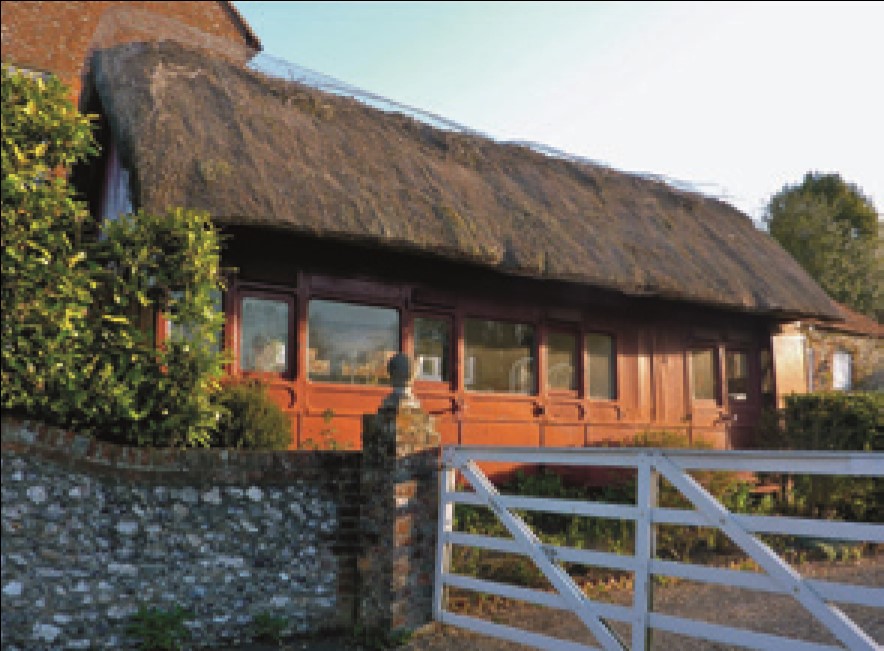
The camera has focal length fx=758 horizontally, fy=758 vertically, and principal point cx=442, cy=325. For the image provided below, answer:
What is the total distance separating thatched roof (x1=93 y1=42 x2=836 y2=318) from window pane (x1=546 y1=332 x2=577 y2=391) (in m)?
1.25

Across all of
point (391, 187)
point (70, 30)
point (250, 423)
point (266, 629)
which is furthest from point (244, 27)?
point (266, 629)

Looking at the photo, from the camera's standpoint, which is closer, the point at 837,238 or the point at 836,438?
the point at 836,438

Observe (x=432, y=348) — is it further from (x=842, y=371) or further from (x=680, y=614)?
(x=842, y=371)

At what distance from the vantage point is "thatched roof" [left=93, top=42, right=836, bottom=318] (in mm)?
7871

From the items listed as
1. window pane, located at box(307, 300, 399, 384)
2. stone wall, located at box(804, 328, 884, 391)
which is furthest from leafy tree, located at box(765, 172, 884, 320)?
window pane, located at box(307, 300, 399, 384)

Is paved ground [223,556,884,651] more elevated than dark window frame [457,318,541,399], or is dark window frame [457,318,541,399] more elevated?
dark window frame [457,318,541,399]

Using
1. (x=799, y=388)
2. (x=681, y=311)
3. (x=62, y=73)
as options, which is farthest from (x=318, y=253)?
(x=62, y=73)

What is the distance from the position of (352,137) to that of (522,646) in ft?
22.3

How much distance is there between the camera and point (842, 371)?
19844 millimetres

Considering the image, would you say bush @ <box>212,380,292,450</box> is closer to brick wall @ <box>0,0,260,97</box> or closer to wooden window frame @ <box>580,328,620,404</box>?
wooden window frame @ <box>580,328,620,404</box>

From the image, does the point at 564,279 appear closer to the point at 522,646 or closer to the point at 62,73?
the point at 522,646

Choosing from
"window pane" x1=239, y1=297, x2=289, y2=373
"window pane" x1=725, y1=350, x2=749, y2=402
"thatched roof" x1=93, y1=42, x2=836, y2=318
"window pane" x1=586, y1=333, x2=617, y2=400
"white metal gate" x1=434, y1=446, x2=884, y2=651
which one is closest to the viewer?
"white metal gate" x1=434, y1=446, x2=884, y2=651

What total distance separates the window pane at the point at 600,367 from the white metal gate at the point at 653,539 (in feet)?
18.3

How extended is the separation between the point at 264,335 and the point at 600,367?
5338 mm
